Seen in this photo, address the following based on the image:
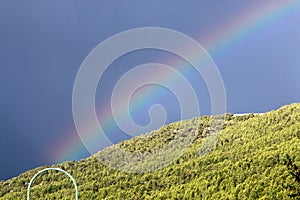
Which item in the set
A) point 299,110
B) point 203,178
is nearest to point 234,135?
point 299,110

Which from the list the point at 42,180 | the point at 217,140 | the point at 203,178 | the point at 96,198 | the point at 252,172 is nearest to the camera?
the point at 252,172

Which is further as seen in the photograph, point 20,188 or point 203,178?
point 20,188

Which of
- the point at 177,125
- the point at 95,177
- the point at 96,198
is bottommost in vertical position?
the point at 96,198

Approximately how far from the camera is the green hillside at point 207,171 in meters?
38.1

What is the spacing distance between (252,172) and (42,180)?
35198 mm

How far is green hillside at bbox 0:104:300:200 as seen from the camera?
125 ft

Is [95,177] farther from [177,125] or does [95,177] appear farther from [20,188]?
[177,125]

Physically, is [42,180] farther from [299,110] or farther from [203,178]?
[299,110]

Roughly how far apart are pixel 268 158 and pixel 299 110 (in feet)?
53.0

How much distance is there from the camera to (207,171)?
153ft

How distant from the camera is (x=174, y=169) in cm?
5231

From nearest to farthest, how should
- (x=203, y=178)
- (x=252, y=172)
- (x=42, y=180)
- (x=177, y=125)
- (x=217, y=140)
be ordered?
(x=252, y=172) → (x=203, y=178) → (x=217, y=140) → (x=42, y=180) → (x=177, y=125)

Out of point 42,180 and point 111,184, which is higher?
point 42,180

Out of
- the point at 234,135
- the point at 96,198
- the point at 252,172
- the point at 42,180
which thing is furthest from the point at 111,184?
the point at 252,172
